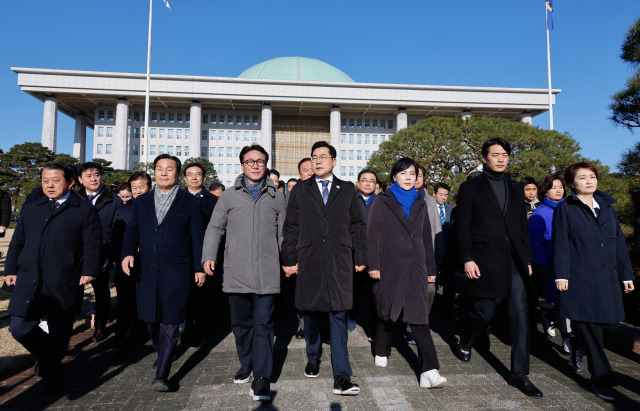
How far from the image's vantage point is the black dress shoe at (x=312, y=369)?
12.8 feet

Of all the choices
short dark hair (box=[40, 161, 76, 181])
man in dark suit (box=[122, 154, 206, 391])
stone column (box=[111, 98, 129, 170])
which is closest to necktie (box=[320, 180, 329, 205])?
man in dark suit (box=[122, 154, 206, 391])

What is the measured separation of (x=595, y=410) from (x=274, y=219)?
325 centimetres

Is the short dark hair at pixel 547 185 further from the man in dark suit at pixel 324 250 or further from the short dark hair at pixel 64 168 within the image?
the short dark hair at pixel 64 168

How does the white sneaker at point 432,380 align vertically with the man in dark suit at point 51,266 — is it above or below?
below

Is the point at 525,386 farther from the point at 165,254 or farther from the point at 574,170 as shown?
the point at 165,254

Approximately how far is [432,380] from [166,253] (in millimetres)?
2847

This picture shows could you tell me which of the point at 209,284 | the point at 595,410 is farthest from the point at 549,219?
the point at 209,284

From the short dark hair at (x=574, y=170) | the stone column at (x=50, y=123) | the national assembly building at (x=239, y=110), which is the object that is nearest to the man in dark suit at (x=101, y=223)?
the short dark hair at (x=574, y=170)

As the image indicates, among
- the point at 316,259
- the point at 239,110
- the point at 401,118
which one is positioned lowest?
the point at 316,259

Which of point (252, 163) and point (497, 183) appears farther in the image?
point (497, 183)

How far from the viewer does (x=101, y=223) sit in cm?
535

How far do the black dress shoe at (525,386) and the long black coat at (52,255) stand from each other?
429 centimetres

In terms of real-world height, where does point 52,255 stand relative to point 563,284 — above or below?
above

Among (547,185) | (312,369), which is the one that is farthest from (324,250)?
(547,185)
